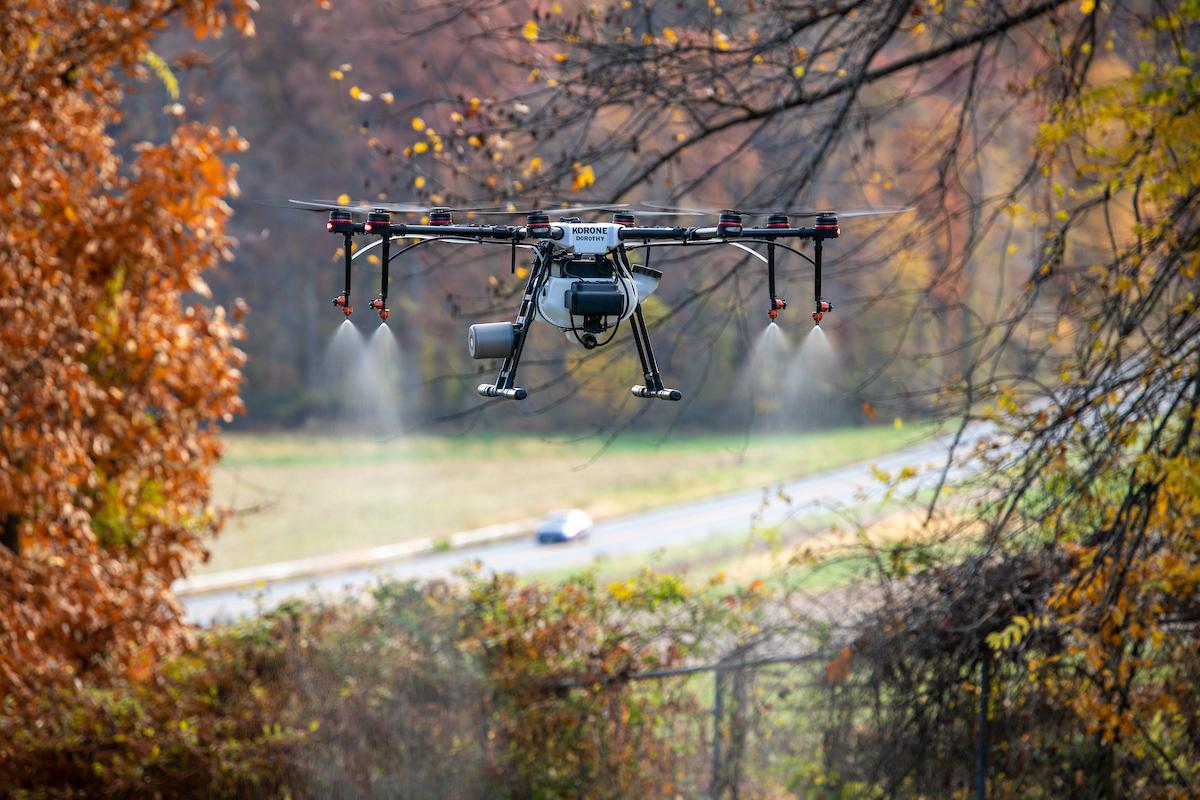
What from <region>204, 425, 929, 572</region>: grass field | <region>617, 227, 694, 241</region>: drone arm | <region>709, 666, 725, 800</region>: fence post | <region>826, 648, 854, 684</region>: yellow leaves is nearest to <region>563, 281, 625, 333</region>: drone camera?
<region>617, 227, 694, 241</region>: drone arm

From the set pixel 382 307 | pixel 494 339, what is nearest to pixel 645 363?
pixel 494 339

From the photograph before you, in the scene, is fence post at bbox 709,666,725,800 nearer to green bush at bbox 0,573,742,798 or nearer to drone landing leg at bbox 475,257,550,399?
green bush at bbox 0,573,742,798

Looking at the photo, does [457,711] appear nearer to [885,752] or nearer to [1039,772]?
[885,752]

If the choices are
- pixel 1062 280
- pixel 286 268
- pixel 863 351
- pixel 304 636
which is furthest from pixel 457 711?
pixel 286 268

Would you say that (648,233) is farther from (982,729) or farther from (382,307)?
(982,729)

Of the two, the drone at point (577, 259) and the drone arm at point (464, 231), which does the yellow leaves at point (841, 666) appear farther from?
the drone arm at point (464, 231)

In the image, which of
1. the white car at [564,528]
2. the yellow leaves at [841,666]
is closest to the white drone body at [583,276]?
the yellow leaves at [841,666]
